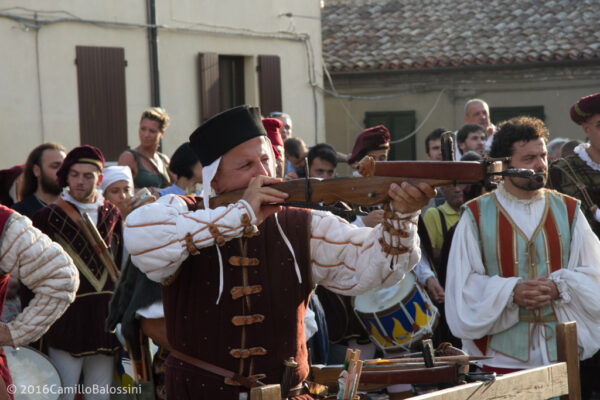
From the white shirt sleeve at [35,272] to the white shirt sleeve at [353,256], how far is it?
4.56ft

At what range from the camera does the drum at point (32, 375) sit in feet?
19.9

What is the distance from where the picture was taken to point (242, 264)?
3.65 m

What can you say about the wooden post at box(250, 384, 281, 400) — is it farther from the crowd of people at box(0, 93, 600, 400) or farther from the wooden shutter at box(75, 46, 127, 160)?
the wooden shutter at box(75, 46, 127, 160)

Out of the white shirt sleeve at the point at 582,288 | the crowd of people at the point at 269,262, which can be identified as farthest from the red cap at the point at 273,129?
the white shirt sleeve at the point at 582,288

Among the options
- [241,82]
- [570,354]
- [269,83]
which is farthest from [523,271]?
[241,82]

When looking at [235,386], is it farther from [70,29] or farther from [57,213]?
[70,29]

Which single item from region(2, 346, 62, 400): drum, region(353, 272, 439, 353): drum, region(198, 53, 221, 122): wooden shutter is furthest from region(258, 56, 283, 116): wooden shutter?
region(2, 346, 62, 400): drum

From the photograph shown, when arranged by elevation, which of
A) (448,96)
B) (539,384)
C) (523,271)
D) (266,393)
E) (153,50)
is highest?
(153,50)

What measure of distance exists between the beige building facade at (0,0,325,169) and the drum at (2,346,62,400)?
8175 mm

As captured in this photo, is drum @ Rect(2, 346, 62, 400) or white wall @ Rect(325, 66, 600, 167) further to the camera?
white wall @ Rect(325, 66, 600, 167)

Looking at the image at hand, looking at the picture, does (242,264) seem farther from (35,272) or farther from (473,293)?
(473,293)

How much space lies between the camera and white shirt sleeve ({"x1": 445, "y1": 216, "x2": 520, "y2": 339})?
17.1ft

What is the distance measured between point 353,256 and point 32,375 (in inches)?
127

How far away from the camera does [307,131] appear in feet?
63.7
